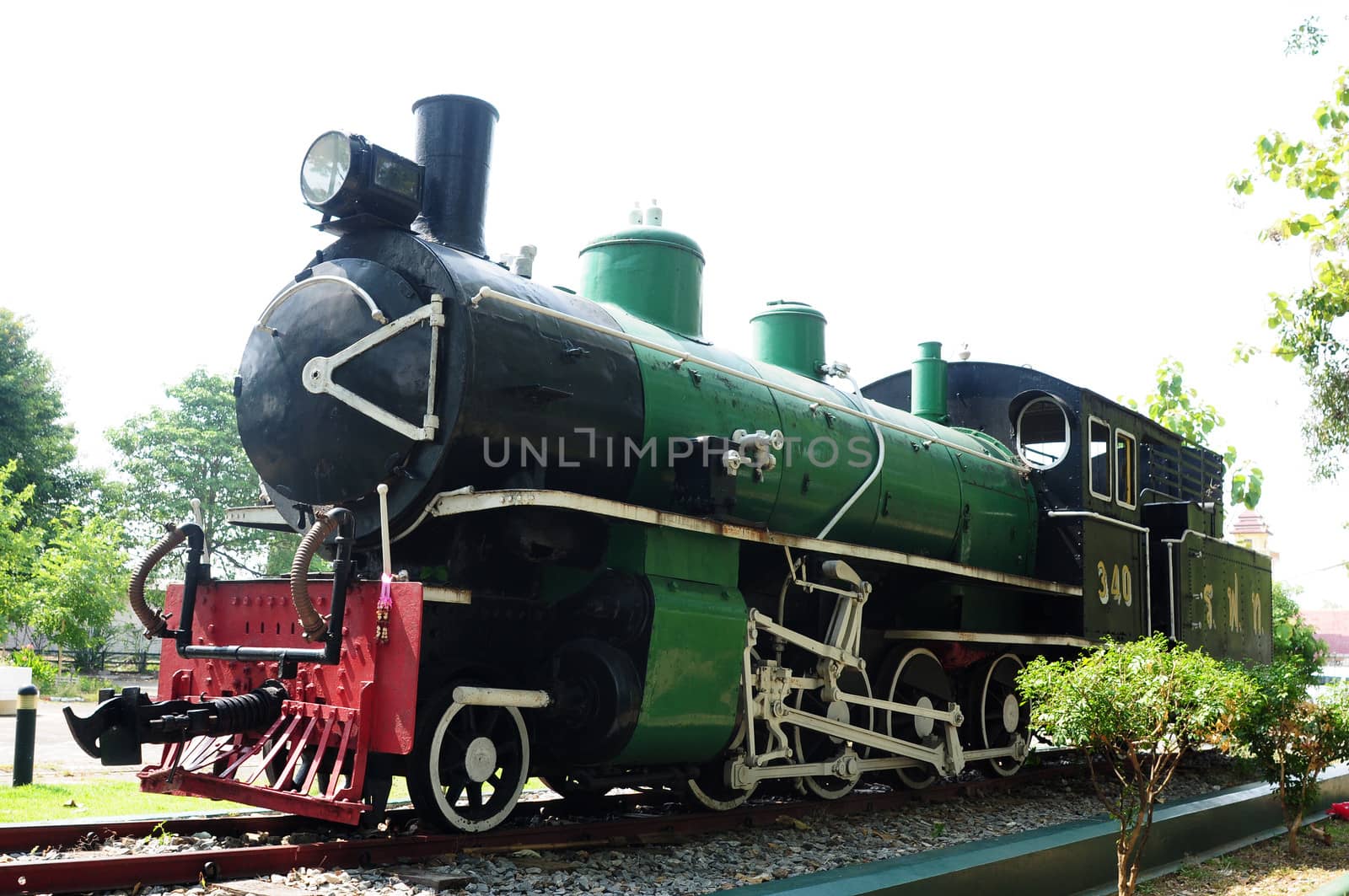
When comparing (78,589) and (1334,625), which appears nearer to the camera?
(78,589)

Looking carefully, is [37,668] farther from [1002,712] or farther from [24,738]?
[1002,712]

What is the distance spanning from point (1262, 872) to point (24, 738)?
330 inches

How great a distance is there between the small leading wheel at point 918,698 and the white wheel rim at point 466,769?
3480mm

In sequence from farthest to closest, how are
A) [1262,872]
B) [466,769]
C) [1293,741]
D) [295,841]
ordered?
[1293,741] < [1262,872] < [295,841] < [466,769]

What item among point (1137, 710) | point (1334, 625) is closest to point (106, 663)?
Answer: point (1137, 710)

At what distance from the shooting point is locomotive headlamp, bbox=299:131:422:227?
5.50m

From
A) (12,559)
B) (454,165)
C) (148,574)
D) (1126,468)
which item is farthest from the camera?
(12,559)

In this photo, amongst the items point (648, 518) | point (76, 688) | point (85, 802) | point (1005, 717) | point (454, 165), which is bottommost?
point (76, 688)

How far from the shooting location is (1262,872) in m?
6.82

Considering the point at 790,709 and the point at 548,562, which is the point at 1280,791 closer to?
the point at 790,709

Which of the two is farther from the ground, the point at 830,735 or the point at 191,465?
the point at 191,465

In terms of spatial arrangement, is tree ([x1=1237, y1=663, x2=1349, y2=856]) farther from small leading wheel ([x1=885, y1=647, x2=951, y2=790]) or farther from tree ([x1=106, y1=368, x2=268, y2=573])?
tree ([x1=106, y1=368, x2=268, y2=573])

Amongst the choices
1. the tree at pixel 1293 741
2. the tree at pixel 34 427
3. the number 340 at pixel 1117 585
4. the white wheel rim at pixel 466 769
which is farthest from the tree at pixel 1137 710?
the tree at pixel 34 427

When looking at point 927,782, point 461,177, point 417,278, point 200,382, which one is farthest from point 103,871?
point 200,382
